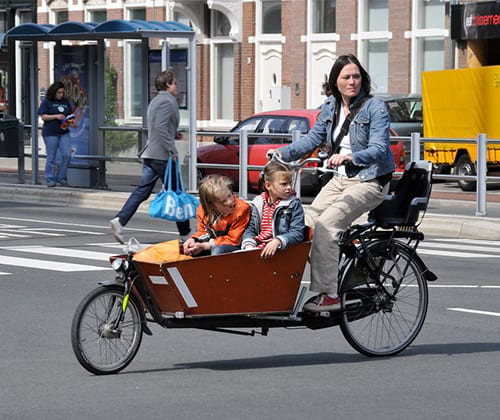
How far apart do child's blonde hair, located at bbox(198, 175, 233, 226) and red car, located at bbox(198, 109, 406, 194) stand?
42.3 feet

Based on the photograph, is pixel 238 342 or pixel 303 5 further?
pixel 303 5

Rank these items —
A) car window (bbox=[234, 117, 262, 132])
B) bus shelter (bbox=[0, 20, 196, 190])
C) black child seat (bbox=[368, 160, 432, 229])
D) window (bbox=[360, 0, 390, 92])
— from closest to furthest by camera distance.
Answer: black child seat (bbox=[368, 160, 432, 229]) → bus shelter (bbox=[0, 20, 196, 190]) → car window (bbox=[234, 117, 262, 132]) → window (bbox=[360, 0, 390, 92])

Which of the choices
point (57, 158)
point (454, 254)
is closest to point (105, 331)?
point (454, 254)

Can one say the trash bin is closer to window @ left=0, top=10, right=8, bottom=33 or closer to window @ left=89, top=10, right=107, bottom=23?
window @ left=89, top=10, right=107, bottom=23

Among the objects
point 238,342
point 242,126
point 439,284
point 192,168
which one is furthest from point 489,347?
point 242,126

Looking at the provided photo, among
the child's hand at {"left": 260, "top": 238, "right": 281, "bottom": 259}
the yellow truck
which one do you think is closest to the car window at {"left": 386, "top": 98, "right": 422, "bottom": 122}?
the yellow truck

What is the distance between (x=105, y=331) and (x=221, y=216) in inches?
37.4

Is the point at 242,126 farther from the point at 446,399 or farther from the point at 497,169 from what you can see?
the point at 446,399

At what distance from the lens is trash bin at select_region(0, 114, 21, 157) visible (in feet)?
77.0

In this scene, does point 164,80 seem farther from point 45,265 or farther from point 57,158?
point 57,158

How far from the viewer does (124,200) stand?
20469 millimetres

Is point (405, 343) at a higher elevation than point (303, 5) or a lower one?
lower

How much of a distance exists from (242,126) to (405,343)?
16.2 meters

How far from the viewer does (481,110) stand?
25484 millimetres
